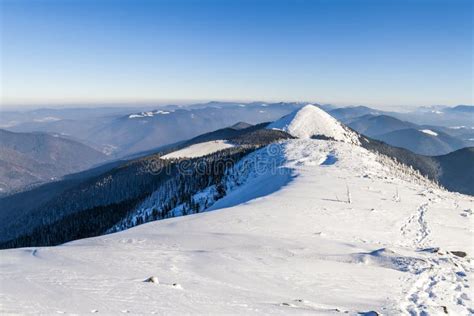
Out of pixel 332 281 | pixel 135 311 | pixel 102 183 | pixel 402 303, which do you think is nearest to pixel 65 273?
pixel 135 311

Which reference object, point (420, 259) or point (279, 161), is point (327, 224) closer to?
point (420, 259)

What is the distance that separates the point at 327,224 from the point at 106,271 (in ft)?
86.6

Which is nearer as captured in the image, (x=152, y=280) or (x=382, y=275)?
(x=152, y=280)

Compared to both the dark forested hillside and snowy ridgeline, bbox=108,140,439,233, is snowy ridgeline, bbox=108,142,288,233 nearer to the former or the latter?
snowy ridgeline, bbox=108,140,439,233

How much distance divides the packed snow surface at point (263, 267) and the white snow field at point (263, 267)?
0.29 feet

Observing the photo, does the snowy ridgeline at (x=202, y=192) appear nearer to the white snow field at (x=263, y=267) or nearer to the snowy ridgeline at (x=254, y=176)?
the snowy ridgeline at (x=254, y=176)

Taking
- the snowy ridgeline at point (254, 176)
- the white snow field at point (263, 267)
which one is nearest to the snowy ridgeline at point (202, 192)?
the snowy ridgeline at point (254, 176)

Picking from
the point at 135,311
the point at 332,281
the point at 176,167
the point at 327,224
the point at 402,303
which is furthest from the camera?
the point at 176,167

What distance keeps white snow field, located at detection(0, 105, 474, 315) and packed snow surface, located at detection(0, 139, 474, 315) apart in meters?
0.09

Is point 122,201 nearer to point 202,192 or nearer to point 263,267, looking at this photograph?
point 202,192

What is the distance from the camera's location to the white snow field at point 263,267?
1672 cm

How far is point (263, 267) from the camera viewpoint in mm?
24250

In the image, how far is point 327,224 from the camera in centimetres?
3981

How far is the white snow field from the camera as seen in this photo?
1672 centimetres
